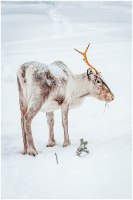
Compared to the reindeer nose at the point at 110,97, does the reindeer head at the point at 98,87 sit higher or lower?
higher

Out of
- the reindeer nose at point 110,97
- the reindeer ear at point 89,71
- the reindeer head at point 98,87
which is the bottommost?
the reindeer nose at point 110,97

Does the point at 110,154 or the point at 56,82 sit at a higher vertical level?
the point at 56,82

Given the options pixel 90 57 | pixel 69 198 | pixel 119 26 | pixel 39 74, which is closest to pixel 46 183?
pixel 69 198

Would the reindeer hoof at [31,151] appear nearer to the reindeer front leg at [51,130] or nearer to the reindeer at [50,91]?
the reindeer at [50,91]

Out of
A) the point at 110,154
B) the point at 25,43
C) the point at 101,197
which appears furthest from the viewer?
the point at 25,43

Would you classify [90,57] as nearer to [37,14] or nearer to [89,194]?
[37,14]

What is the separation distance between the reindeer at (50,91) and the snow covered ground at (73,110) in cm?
37

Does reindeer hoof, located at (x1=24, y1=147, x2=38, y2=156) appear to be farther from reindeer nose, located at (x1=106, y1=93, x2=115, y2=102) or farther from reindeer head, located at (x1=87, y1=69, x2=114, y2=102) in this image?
reindeer nose, located at (x1=106, y1=93, x2=115, y2=102)

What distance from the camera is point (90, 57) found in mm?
10312

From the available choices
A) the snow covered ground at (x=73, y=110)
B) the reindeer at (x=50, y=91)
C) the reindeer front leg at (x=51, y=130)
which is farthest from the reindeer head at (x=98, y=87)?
the reindeer front leg at (x=51, y=130)

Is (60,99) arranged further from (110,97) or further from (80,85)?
(110,97)

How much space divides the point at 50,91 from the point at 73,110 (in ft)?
6.04

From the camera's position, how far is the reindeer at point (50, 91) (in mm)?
7223

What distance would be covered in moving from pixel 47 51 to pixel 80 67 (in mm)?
794
